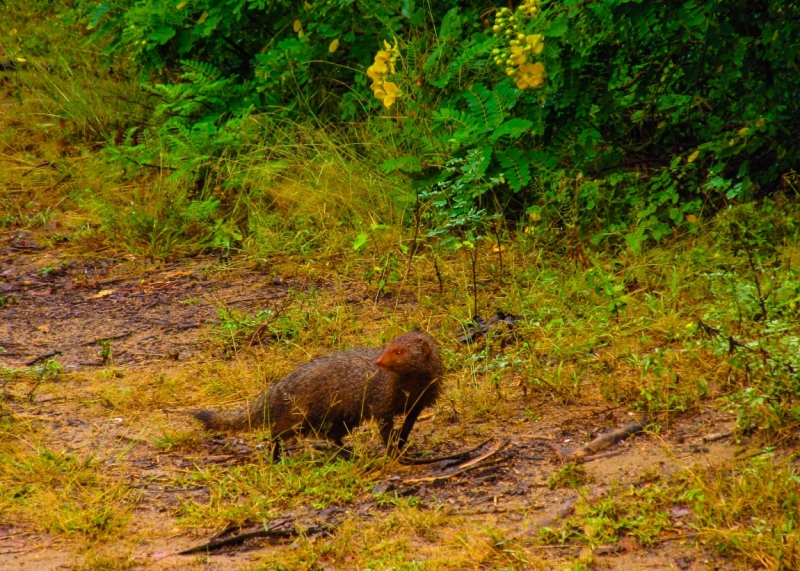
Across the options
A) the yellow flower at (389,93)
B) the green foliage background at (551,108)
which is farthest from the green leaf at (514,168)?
the yellow flower at (389,93)

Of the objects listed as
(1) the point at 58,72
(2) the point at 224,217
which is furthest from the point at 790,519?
(1) the point at 58,72

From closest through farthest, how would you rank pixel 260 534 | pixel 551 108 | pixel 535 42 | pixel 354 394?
pixel 260 534 < pixel 354 394 < pixel 535 42 < pixel 551 108

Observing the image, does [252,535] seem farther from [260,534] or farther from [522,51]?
[522,51]

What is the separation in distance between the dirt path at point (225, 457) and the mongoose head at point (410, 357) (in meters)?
0.39

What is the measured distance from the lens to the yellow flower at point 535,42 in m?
5.07

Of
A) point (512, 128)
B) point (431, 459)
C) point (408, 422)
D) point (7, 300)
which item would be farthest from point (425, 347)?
point (7, 300)

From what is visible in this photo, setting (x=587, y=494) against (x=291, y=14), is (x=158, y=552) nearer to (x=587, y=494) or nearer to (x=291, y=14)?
(x=587, y=494)

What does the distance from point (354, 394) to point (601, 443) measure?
39.0 inches

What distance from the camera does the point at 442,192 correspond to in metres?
5.56

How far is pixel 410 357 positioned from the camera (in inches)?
151

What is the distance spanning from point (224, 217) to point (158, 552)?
383 centimetres

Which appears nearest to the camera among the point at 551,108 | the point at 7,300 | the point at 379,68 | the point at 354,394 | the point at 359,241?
the point at 354,394

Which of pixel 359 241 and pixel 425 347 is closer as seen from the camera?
pixel 425 347

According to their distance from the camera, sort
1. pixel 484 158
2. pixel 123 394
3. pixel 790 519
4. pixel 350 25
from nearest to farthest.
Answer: pixel 790 519
pixel 123 394
pixel 484 158
pixel 350 25
